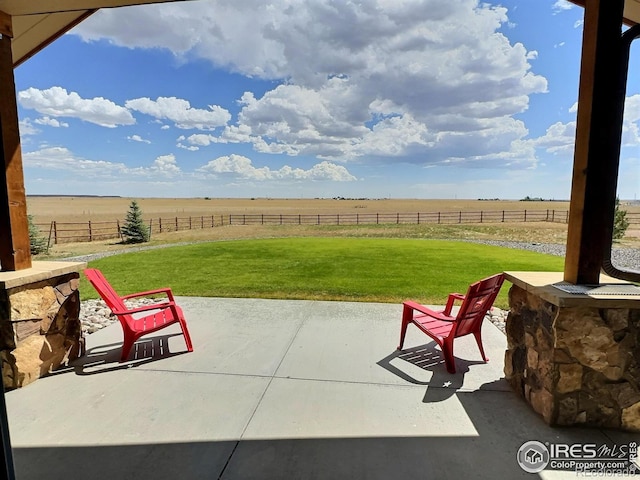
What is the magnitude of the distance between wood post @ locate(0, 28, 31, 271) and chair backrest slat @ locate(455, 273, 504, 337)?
3865mm

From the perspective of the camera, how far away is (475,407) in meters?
2.42

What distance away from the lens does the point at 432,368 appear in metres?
3.02

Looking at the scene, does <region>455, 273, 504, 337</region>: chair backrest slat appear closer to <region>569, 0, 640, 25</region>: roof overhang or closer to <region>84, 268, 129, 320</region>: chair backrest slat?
<region>569, 0, 640, 25</region>: roof overhang

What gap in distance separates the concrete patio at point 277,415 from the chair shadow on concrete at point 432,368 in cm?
2

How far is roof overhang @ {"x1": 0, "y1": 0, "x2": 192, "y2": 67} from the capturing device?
8.43 feet

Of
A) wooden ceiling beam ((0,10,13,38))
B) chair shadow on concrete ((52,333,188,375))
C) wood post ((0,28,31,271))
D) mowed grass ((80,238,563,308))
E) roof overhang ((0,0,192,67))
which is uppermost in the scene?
roof overhang ((0,0,192,67))

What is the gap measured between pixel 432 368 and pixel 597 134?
221 cm

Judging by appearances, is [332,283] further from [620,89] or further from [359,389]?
[620,89]

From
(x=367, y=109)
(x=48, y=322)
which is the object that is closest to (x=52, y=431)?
(x=48, y=322)

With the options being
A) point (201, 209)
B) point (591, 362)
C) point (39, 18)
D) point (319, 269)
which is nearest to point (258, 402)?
point (591, 362)

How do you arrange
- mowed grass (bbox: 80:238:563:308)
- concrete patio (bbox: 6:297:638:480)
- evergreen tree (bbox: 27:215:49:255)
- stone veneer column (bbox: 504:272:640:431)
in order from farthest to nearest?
evergreen tree (bbox: 27:215:49:255), mowed grass (bbox: 80:238:563:308), stone veneer column (bbox: 504:272:640:431), concrete patio (bbox: 6:297:638:480)

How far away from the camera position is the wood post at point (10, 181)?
2.68 metres

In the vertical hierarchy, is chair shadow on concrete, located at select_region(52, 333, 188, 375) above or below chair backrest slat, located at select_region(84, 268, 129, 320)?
below

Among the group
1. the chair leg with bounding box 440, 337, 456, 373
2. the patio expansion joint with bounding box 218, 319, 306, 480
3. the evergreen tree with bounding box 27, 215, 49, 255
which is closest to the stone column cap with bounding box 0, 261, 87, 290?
the patio expansion joint with bounding box 218, 319, 306, 480
